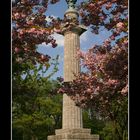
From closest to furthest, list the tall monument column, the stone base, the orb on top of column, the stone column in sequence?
1. the stone base
2. the tall monument column
3. the stone column
4. the orb on top of column

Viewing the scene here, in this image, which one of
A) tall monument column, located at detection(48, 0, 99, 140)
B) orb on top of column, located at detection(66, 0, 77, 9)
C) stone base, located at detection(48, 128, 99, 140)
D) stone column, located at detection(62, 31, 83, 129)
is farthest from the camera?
orb on top of column, located at detection(66, 0, 77, 9)

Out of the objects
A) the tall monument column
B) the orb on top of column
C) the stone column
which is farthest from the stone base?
the orb on top of column

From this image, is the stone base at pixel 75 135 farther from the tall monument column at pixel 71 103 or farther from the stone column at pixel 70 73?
the stone column at pixel 70 73

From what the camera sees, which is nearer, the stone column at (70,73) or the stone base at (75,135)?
the stone base at (75,135)

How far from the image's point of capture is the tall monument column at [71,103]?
71.8 ft

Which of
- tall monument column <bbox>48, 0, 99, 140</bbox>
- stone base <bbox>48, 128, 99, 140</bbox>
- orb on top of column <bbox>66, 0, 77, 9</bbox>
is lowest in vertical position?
stone base <bbox>48, 128, 99, 140</bbox>

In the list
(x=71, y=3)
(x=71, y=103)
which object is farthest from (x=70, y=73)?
(x=71, y=3)

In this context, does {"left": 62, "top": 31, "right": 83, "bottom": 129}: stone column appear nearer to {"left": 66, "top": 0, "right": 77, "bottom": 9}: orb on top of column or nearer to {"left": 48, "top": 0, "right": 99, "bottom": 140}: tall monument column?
{"left": 48, "top": 0, "right": 99, "bottom": 140}: tall monument column

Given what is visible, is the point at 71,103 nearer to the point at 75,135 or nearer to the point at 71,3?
the point at 75,135

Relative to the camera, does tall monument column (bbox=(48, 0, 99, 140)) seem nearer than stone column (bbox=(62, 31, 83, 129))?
Yes

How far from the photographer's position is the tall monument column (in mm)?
21875

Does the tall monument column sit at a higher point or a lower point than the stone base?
higher

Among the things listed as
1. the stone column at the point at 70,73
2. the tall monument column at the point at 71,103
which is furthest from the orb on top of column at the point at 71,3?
the stone column at the point at 70,73
